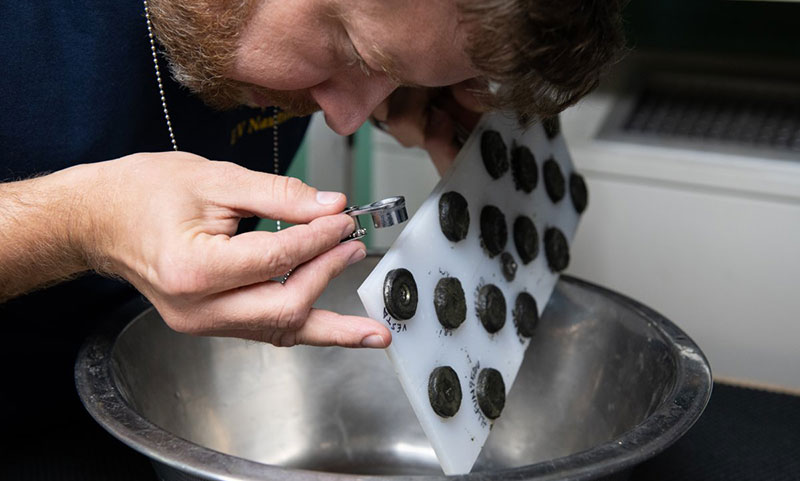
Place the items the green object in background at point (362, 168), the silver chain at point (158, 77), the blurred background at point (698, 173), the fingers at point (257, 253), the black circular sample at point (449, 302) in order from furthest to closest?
the green object in background at point (362, 168)
the blurred background at point (698, 173)
the silver chain at point (158, 77)
the black circular sample at point (449, 302)
the fingers at point (257, 253)

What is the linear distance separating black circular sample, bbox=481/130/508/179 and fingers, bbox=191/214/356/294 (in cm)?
23

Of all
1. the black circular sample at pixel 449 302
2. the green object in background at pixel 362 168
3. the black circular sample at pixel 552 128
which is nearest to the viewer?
the black circular sample at pixel 449 302

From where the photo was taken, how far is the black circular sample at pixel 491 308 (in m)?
0.65

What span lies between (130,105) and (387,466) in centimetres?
40

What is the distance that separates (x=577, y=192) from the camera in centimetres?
82

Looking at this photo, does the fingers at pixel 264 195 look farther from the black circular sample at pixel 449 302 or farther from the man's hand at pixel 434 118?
the man's hand at pixel 434 118

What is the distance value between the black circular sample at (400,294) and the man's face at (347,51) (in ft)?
0.48

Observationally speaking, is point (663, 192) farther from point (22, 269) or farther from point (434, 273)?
point (22, 269)

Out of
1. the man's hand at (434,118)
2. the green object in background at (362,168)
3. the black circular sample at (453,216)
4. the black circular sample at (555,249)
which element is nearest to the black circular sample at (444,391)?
the black circular sample at (453,216)

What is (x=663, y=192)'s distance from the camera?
48.1 inches

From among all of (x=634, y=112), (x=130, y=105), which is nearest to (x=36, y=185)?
(x=130, y=105)

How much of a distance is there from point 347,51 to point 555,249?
277 mm

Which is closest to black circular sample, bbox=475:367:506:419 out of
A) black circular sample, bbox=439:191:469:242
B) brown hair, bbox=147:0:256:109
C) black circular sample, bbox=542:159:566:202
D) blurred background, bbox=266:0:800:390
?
black circular sample, bbox=439:191:469:242

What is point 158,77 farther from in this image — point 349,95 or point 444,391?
point 444,391
